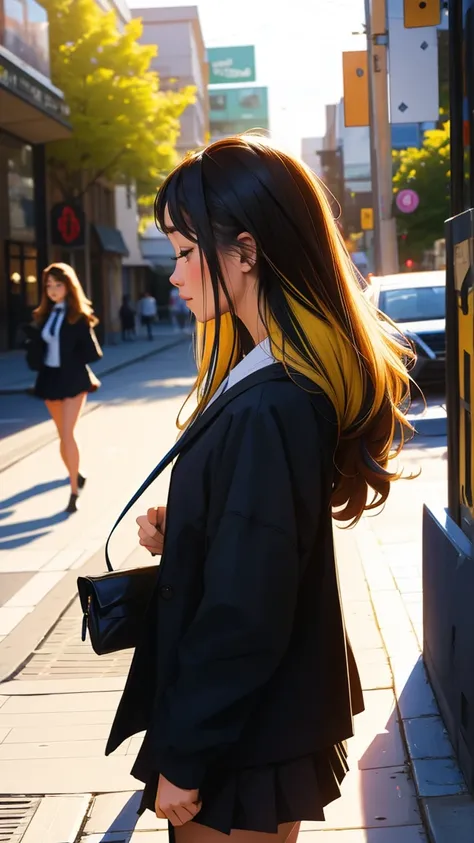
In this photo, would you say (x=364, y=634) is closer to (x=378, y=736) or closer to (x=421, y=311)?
(x=378, y=736)

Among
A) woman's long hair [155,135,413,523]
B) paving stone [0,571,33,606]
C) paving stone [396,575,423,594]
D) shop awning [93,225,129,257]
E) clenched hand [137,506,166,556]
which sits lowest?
paving stone [0,571,33,606]

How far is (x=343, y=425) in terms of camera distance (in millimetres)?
1811

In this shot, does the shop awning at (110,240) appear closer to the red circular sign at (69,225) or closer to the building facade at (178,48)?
the red circular sign at (69,225)

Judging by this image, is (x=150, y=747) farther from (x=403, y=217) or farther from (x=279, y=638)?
(x=403, y=217)

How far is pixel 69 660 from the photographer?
4828 mm

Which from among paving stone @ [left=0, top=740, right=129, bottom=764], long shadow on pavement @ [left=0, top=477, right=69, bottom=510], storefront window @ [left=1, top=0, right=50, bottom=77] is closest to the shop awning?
storefront window @ [left=1, top=0, right=50, bottom=77]

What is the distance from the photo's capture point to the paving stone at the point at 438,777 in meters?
3.15

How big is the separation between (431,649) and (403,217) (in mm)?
37626

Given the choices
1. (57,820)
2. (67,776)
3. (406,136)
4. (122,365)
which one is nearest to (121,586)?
(57,820)

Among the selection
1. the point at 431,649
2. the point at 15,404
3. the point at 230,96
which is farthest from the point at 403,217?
the point at 230,96

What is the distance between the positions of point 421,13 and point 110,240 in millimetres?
39886

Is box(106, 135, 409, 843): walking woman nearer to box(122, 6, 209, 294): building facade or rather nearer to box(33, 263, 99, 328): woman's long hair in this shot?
box(33, 263, 99, 328): woman's long hair

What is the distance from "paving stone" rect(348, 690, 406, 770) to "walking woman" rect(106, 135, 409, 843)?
168cm

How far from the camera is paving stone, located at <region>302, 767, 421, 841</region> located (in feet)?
10.1
